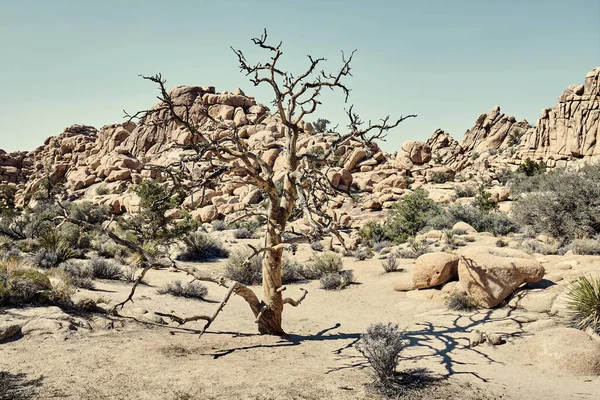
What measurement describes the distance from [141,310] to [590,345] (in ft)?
29.9

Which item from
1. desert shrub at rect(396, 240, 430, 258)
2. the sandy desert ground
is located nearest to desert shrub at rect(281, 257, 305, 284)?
the sandy desert ground

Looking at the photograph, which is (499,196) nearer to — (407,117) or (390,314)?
(390,314)

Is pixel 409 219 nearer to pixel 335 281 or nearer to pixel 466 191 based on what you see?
pixel 335 281

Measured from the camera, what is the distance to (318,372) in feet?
20.1

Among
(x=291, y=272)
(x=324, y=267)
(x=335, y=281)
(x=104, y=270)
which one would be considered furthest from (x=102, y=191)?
(x=335, y=281)

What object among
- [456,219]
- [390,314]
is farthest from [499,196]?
[390,314]

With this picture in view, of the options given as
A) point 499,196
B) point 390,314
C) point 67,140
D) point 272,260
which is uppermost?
point 67,140

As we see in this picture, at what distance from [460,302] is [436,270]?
5.00 ft

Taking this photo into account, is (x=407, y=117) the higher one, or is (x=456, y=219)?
(x=407, y=117)

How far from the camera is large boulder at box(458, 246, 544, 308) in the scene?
9398mm

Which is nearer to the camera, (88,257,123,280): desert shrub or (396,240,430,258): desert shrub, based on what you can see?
(88,257,123,280): desert shrub

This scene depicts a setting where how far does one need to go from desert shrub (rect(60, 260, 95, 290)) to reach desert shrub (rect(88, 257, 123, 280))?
169 mm

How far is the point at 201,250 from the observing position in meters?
19.0

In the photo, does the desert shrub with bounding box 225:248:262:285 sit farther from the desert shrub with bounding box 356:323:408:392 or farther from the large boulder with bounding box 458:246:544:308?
the desert shrub with bounding box 356:323:408:392
